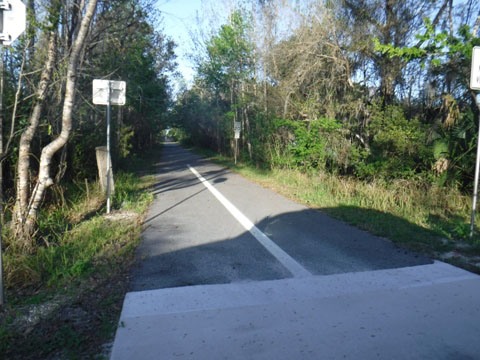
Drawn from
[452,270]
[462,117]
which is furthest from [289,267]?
[462,117]

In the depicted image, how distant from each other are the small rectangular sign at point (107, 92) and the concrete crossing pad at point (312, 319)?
5.54 meters

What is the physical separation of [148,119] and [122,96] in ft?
68.5

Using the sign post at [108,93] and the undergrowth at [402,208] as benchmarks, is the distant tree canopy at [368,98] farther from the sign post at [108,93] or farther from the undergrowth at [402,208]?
the sign post at [108,93]

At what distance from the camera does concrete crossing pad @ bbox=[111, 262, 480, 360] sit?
3293 millimetres

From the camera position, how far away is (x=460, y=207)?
31.7 ft

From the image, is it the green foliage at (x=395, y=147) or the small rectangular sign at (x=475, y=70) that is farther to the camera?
the green foliage at (x=395, y=147)

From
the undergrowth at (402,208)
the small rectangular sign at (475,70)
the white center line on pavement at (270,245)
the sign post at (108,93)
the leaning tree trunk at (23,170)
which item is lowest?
the white center line on pavement at (270,245)

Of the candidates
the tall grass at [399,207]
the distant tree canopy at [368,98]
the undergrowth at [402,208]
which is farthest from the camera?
the distant tree canopy at [368,98]

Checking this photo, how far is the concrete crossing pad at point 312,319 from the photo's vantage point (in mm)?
3293

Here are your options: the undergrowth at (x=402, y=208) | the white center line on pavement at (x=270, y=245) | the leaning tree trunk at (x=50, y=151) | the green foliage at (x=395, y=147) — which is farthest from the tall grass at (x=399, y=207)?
the leaning tree trunk at (x=50, y=151)

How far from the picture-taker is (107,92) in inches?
345

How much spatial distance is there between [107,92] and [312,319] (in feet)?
22.6

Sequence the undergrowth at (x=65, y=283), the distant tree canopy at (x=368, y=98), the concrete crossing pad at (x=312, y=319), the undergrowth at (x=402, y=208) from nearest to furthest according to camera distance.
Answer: the concrete crossing pad at (x=312, y=319) → the undergrowth at (x=65, y=283) → the undergrowth at (x=402, y=208) → the distant tree canopy at (x=368, y=98)

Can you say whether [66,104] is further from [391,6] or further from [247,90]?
[247,90]
